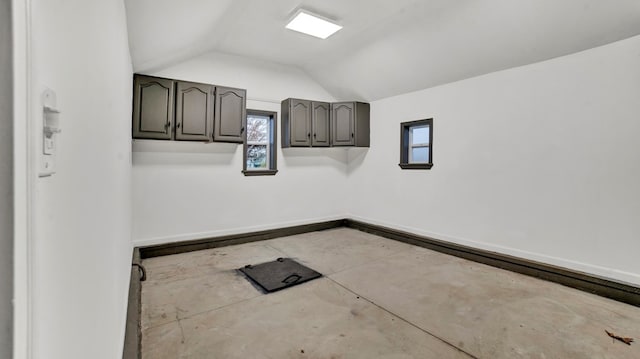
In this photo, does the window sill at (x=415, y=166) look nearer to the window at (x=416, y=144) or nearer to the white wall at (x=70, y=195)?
the window at (x=416, y=144)

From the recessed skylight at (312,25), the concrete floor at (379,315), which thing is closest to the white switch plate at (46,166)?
the concrete floor at (379,315)

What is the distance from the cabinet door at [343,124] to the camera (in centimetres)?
571

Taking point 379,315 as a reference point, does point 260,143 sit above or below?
above

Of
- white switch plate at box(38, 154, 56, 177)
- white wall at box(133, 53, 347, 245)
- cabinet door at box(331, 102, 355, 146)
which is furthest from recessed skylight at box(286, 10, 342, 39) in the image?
white switch plate at box(38, 154, 56, 177)

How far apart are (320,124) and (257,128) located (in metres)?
1.15

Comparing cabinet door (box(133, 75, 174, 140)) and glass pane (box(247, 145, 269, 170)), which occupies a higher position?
cabinet door (box(133, 75, 174, 140))

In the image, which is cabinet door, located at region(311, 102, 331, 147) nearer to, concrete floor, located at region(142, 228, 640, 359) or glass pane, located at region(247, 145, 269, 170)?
glass pane, located at region(247, 145, 269, 170)

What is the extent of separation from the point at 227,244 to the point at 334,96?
11.4 feet

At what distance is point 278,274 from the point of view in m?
3.61

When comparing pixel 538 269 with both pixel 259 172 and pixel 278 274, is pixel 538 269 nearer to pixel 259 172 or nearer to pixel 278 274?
pixel 278 274

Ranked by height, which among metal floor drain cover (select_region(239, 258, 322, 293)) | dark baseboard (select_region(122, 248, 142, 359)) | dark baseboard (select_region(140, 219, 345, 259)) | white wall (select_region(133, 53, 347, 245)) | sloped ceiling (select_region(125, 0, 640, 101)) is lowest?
metal floor drain cover (select_region(239, 258, 322, 293))

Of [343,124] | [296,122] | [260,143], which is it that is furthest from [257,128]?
[343,124]

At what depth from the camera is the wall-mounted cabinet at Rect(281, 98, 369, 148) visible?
5328 mm

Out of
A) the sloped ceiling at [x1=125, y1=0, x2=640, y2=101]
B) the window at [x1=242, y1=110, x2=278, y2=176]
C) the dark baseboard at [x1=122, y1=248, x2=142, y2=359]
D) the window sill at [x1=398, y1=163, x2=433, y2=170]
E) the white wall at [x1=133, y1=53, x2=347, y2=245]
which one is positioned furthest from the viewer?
the window at [x1=242, y1=110, x2=278, y2=176]
